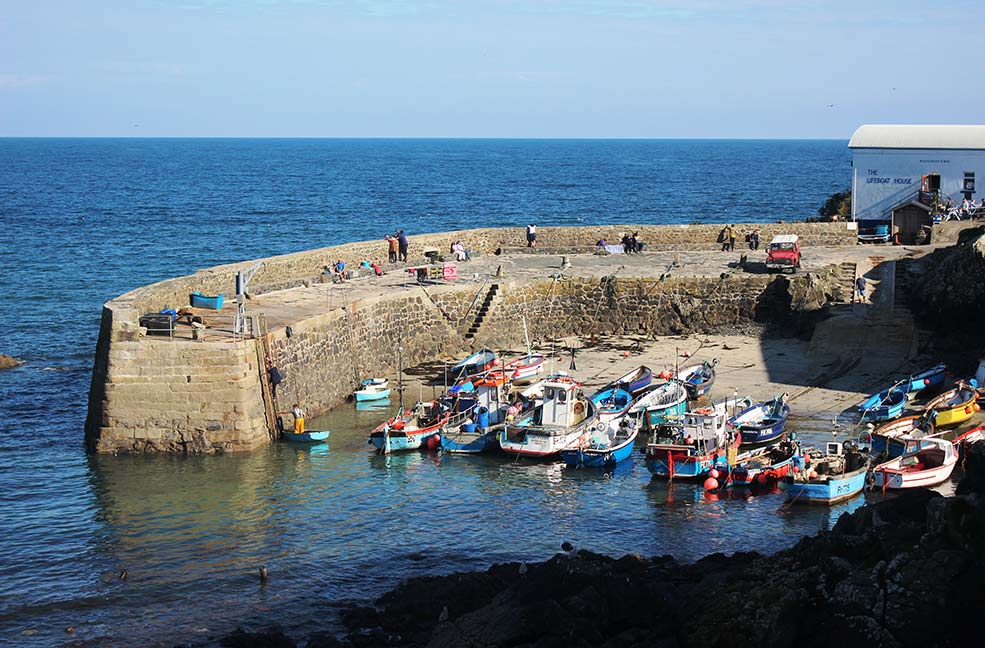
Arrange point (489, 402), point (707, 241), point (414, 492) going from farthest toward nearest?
point (707, 241), point (489, 402), point (414, 492)

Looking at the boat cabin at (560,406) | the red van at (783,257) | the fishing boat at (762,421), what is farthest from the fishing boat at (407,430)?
the red van at (783,257)

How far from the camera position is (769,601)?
45.8ft

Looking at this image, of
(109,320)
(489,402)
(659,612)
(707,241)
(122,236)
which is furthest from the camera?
(122,236)

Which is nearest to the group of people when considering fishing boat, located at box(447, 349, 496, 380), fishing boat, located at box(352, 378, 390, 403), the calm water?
fishing boat, located at box(447, 349, 496, 380)

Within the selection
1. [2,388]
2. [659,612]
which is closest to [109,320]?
[2,388]

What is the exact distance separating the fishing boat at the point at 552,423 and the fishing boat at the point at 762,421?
127 inches

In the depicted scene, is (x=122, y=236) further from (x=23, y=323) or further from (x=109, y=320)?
(x=109, y=320)

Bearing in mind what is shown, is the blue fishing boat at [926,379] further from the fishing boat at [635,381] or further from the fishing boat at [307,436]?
the fishing boat at [307,436]

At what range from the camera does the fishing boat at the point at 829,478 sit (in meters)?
23.6

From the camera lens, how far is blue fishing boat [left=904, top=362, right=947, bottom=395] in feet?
96.2

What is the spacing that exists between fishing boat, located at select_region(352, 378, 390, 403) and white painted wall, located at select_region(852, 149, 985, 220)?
23.0 metres

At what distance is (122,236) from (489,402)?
46.7 metres

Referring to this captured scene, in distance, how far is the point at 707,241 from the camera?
4566 centimetres

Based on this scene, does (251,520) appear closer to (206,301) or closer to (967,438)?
(206,301)
